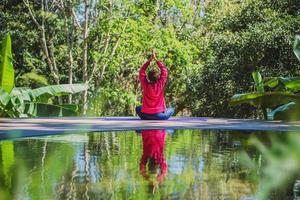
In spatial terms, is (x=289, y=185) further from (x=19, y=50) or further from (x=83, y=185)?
(x=19, y=50)

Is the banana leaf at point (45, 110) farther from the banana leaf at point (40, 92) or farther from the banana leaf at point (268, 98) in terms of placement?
the banana leaf at point (268, 98)

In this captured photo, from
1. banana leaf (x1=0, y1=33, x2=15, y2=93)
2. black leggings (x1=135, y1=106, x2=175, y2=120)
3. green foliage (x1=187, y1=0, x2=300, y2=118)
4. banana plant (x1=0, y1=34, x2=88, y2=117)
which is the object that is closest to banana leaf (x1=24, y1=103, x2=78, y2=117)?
banana plant (x1=0, y1=34, x2=88, y2=117)

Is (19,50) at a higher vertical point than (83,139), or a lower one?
higher

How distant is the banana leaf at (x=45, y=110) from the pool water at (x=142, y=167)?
4221mm

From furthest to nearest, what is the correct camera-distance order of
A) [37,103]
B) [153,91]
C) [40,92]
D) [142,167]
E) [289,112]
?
[37,103] < [40,92] < [289,112] < [153,91] < [142,167]

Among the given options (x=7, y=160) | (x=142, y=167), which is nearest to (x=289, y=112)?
(x=142, y=167)

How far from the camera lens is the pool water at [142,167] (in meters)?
2.91

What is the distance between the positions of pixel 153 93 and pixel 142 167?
4.39m

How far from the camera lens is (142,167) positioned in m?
3.84

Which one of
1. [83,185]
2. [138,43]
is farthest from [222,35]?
[83,185]

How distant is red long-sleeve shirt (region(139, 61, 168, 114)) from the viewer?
320 inches

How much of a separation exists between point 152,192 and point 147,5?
16.6 metres

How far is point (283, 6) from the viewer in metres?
15.8

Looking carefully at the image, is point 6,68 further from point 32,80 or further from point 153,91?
point 32,80
